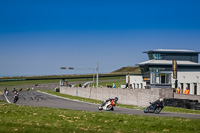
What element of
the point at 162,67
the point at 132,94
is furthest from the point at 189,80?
the point at 162,67

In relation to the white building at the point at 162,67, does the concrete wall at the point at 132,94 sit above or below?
below

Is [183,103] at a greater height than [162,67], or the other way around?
[162,67]

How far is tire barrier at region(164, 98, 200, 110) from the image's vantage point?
29.7 meters

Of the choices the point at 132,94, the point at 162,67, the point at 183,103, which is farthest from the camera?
the point at 162,67

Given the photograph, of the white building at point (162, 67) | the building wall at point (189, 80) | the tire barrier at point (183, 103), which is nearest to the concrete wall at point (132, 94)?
the tire barrier at point (183, 103)

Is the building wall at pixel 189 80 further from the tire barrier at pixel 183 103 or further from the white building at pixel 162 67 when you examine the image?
the tire barrier at pixel 183 103

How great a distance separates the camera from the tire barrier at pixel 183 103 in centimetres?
2974

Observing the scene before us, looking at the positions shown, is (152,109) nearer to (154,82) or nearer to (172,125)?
(172,125)

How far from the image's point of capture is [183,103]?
103 ft

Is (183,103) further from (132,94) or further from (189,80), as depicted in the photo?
(189,80)

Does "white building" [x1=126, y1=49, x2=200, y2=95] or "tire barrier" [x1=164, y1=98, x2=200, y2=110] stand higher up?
"white building" [x1=126, y1=49, x2=200, y2=95]

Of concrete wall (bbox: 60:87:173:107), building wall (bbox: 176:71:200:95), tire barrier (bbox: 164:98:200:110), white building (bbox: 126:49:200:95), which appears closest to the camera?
tire barrier (bbox: 164:98:200:110)

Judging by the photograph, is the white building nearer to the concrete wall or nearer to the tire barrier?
the concrete wall

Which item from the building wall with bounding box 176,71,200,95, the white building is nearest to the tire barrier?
the building wall with bounding box 176,71,200,95
